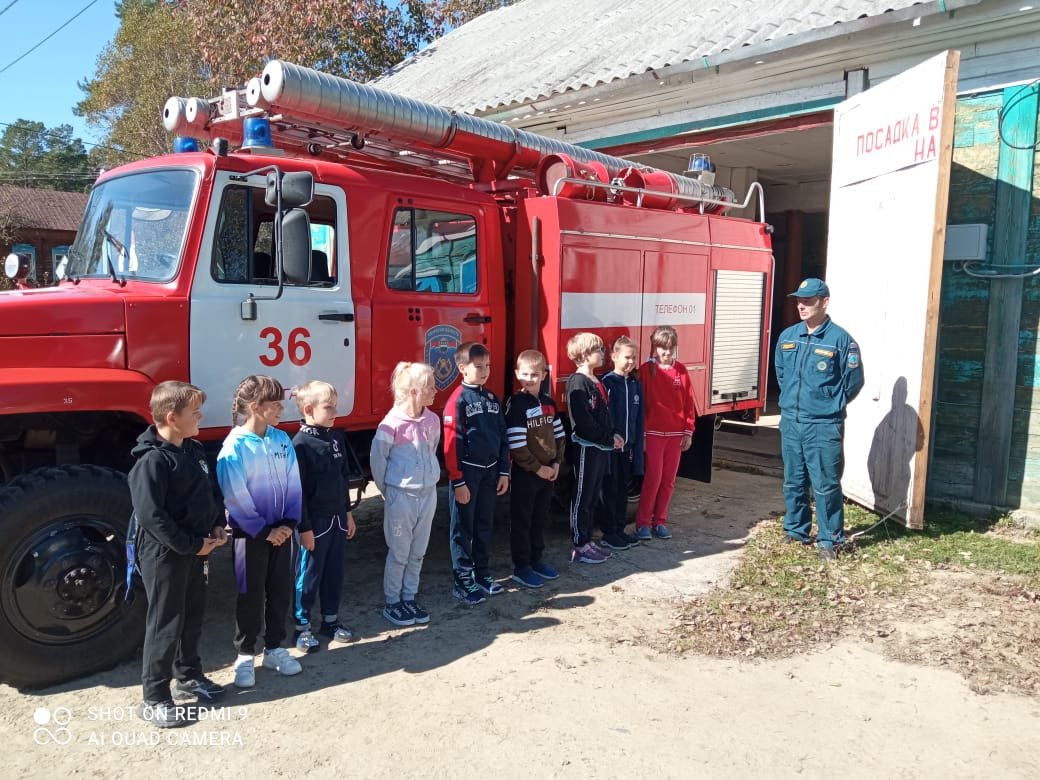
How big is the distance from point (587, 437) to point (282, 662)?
8.24 ft

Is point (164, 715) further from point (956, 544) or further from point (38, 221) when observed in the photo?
point (38, 221)

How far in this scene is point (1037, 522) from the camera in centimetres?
635

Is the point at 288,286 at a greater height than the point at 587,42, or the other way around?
the point at 587,42

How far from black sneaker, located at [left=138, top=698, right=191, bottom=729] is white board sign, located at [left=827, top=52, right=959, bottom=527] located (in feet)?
16.3

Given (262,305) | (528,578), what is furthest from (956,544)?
(262,305)

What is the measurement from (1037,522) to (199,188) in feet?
21.4

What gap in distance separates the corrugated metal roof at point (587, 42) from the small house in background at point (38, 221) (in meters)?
17.4

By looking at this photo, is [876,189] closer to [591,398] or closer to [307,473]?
[591,398]

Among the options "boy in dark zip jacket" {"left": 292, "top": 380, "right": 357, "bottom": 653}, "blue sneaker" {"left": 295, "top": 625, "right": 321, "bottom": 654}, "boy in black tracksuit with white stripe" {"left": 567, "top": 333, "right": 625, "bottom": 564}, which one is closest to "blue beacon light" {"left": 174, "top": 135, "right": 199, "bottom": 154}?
"boy in dark zip jacket" {"left": 292, "top": 380, "right": 357, "bottom": 653}

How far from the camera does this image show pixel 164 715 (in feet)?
11.4

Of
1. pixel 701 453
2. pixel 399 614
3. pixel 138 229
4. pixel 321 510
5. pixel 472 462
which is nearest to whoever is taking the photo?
pixel 321 510

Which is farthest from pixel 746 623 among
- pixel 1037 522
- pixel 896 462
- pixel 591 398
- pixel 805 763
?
pixel 1037 522

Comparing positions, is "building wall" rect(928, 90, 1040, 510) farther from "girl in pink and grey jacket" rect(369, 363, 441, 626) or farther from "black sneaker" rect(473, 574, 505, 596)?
"girl in pink and grey jacket" rect(369, 363, 441, 626)

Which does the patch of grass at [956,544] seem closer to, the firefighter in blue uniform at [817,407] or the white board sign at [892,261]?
the white board sign at [892,261]
